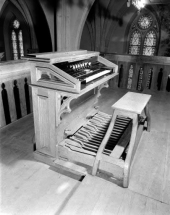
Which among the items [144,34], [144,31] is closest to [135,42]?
[144,34]

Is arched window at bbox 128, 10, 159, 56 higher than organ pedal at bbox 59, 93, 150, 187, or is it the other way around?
arched window at bbox 128, 10, 159, 56

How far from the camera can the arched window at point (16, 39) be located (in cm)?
1352

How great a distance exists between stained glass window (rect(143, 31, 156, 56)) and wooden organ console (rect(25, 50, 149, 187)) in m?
11.8

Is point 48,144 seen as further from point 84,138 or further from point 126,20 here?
point 126,20

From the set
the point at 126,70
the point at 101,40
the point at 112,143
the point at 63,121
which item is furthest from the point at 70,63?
the point at 101,40

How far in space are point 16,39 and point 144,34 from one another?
9.09m

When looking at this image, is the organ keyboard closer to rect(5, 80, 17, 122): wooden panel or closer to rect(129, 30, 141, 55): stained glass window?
rect(5, 80, 17, 122): wooden panel

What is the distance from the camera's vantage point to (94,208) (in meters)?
1.84

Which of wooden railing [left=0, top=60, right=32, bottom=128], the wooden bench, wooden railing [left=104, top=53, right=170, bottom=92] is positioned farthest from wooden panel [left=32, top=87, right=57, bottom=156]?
wooden railing [left=104, top=53, right=170, bottom=92]

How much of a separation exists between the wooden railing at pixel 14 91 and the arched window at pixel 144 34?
1184 cm

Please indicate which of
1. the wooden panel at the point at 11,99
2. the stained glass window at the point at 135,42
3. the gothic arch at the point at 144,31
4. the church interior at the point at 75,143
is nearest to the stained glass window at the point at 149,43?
the gothic arch at the point at 144,31

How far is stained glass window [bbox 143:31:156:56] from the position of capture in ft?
43.5

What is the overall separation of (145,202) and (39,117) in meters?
1.53

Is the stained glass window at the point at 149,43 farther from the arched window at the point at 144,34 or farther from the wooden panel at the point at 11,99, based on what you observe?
the wooden panel at the point at 11,99
